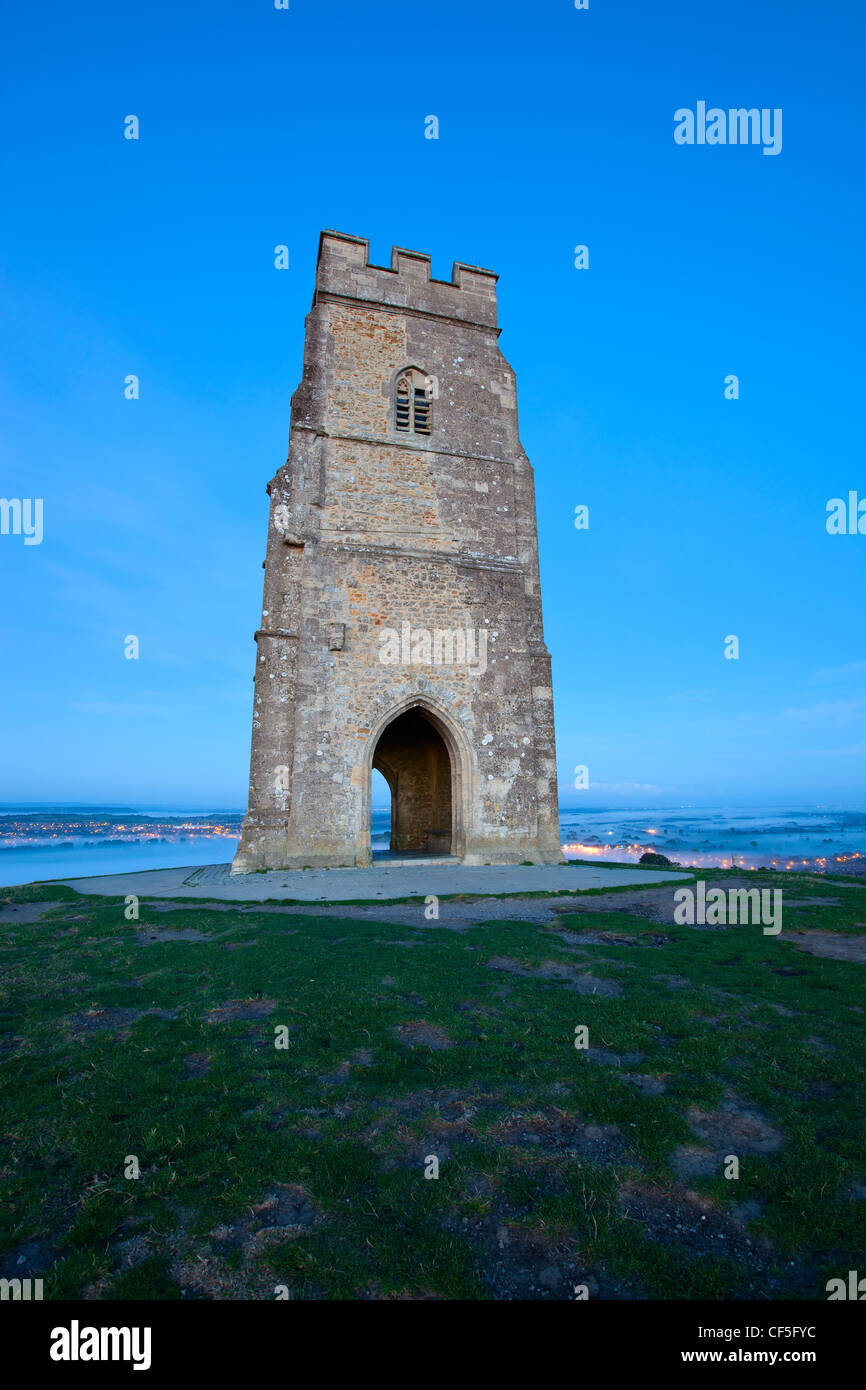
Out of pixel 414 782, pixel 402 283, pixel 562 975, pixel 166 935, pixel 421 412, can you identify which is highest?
pixel 402 283

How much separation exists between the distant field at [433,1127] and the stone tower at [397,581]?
322 inches

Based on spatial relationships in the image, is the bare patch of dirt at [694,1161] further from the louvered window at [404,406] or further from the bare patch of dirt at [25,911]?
the louvered window at [404,406]

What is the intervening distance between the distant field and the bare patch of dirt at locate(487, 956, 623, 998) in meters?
0.04

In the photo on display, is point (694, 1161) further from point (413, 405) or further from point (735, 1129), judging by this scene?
point (413, 405)

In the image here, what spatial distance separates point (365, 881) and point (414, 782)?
10591 mm

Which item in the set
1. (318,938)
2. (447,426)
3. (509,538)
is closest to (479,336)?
(447,426)

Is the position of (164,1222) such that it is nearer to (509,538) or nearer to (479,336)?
(509,538)

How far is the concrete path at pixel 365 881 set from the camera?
10.5 metres

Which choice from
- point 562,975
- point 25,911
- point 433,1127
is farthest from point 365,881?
point 433,1127

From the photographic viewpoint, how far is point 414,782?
22.5 metres

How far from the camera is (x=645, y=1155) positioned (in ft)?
9.16

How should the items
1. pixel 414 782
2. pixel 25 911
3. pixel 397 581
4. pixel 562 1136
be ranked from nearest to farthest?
pixel 562 1136
pixel 25 911
pixel 397 581
pixel 414 782

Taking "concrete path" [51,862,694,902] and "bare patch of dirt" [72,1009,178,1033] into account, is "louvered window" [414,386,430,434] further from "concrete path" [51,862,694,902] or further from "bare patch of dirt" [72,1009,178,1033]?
"bare patch of dirt" [72,1009,178,1033]

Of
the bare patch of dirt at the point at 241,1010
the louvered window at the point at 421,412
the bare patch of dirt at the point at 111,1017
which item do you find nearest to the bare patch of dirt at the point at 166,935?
the bare patch of dirt at the point at 111,1017
